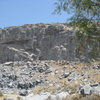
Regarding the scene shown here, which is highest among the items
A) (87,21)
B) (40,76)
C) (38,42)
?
(87,21)

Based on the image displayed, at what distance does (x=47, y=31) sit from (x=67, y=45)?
17.0 feet

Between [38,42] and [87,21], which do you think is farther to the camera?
[38,42]

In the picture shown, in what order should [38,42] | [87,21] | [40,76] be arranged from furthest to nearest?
1. [38,42]
2. [40,76]
3. [87,21]

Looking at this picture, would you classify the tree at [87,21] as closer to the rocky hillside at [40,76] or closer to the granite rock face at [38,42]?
the rocky hillside at [40,76]

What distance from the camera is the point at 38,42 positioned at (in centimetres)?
5081

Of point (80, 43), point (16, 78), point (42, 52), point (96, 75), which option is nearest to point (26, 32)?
point (42, 52)

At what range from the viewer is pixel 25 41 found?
52.3 metres

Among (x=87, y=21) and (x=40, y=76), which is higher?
(x=87, y=21)

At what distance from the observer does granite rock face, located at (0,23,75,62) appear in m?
48.0

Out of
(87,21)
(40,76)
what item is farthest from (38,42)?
(87,21)

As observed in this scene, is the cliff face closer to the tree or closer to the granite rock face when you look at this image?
the granite rock face

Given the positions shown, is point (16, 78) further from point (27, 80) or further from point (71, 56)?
point (71, 56)

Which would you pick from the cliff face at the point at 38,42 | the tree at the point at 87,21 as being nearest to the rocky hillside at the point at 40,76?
the cliff face at the point at 38,42

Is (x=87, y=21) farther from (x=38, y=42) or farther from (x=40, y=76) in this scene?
(x=38, y=42)
